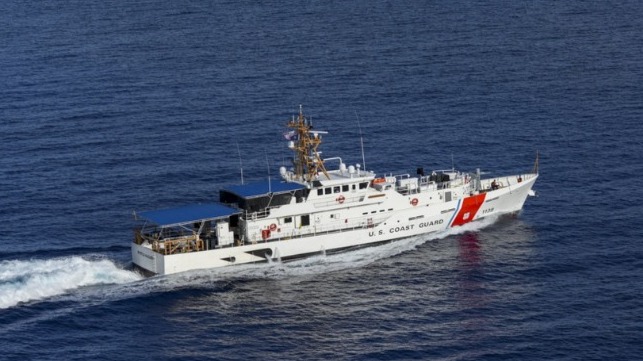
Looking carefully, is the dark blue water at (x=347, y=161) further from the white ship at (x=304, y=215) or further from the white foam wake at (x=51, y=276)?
the white ship at (x=304, y=215)

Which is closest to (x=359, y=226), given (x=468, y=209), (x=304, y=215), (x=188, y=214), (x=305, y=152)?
(x=304, y=215)

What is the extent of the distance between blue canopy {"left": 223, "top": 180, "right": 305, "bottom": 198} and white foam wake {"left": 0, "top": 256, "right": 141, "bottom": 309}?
13174 mm

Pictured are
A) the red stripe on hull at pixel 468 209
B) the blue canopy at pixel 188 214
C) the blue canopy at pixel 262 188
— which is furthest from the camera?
the red stripe on hull at pixel 468 209

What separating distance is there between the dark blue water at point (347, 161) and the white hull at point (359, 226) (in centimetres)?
178

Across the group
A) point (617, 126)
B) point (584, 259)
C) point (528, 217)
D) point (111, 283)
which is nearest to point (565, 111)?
point (617, 126)

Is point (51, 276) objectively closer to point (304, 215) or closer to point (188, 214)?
point (188, 214)

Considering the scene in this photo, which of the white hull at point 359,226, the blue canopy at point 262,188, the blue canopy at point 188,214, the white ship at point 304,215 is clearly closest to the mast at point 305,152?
the white ship at point 304,215

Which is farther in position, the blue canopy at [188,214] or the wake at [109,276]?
the blue canopy at [188,214]

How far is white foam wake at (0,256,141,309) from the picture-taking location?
110625mm

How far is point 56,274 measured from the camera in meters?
114

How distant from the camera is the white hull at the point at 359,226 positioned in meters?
118

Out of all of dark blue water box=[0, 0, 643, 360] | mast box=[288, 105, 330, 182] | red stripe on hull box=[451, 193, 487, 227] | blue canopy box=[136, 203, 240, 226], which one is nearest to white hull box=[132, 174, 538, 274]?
red stripe on hull box=[451, 193, 487, 227]

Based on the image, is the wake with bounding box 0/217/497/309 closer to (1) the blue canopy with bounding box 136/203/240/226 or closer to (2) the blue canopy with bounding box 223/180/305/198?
(1) the blue canopy with bounding box 136/203/240/226

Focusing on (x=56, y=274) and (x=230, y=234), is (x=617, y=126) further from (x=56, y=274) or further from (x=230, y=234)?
(x=56, y=274)
